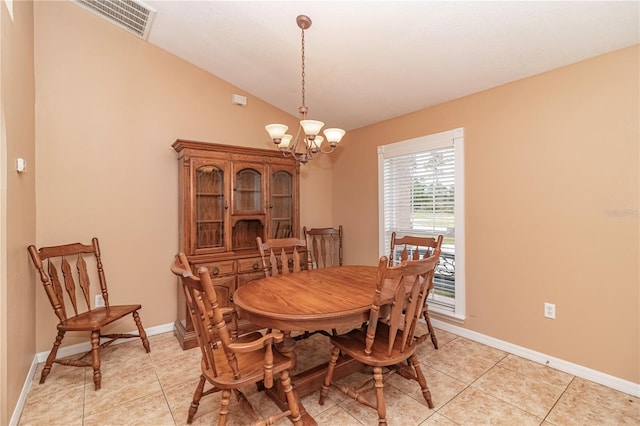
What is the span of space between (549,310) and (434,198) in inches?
54.0

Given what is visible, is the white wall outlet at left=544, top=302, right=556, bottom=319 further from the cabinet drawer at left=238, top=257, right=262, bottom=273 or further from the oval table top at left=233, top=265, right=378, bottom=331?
the cabinet drawer at left=238, top=257, right=262, bottom=273

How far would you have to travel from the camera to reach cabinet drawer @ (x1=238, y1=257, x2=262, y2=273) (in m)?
3.12

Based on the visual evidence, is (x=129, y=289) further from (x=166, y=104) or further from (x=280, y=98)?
(x=280, y=98)

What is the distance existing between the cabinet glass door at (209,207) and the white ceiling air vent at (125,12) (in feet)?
4.46

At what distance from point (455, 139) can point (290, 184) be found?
6.05 feet

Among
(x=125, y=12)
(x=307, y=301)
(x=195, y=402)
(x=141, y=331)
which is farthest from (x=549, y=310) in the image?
(x=125, y=12)

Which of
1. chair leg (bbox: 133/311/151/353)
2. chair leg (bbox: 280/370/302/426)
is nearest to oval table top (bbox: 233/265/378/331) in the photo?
chair leg (bbox: 280/370/302/426)

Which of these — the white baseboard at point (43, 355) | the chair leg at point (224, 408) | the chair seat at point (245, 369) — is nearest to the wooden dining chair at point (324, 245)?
the white baseboard at point (43, 355)

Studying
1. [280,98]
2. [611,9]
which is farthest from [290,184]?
[611,9]

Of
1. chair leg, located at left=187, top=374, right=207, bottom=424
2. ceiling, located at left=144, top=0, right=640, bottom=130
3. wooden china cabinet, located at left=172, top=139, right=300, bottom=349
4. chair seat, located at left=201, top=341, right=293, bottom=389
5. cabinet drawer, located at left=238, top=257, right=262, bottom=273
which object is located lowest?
chair leg, located at left=187, top=374, right=207, bottom=424

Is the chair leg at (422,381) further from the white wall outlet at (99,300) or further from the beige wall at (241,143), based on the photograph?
the white wall outlet at (99,300)

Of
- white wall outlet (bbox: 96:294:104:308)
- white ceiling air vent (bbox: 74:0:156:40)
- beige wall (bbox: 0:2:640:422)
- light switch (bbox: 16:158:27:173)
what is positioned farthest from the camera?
white wall outlet (bbox: 96:294:104:308)

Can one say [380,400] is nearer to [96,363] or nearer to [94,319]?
[96,363]

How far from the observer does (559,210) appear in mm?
2369
